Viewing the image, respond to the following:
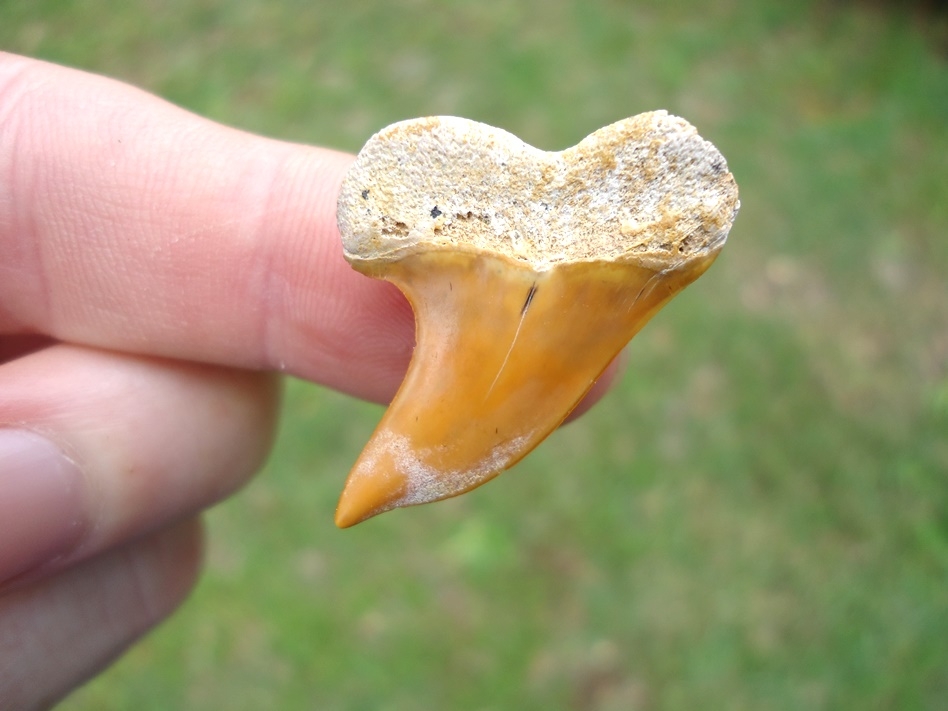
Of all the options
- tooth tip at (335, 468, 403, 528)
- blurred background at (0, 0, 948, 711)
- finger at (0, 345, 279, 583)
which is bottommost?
blurred background at (0, 0, 948, 711)

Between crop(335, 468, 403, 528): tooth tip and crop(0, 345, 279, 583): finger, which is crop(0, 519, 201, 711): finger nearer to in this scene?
crop(0, 345, 279, 583): finger

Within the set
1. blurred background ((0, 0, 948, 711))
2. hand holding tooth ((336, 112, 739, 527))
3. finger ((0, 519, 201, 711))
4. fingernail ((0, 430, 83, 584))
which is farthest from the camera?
blurred background ((0, 0, 948, 711))

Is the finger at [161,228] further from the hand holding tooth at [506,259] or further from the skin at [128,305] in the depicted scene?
the hand holding tooth at [506,259]

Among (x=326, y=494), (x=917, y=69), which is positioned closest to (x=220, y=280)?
(x=326, y=494)

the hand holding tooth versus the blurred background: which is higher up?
the hand holding tooth

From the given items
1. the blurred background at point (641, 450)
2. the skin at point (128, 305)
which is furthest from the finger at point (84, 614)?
the blurred background at point (641, 450)

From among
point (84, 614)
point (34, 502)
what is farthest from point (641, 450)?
point (34, 502)

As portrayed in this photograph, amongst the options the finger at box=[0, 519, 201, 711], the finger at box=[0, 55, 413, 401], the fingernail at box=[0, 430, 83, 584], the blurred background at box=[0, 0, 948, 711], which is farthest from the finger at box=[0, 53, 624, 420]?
the blurred background at box=[0, 0, 948, 711]
